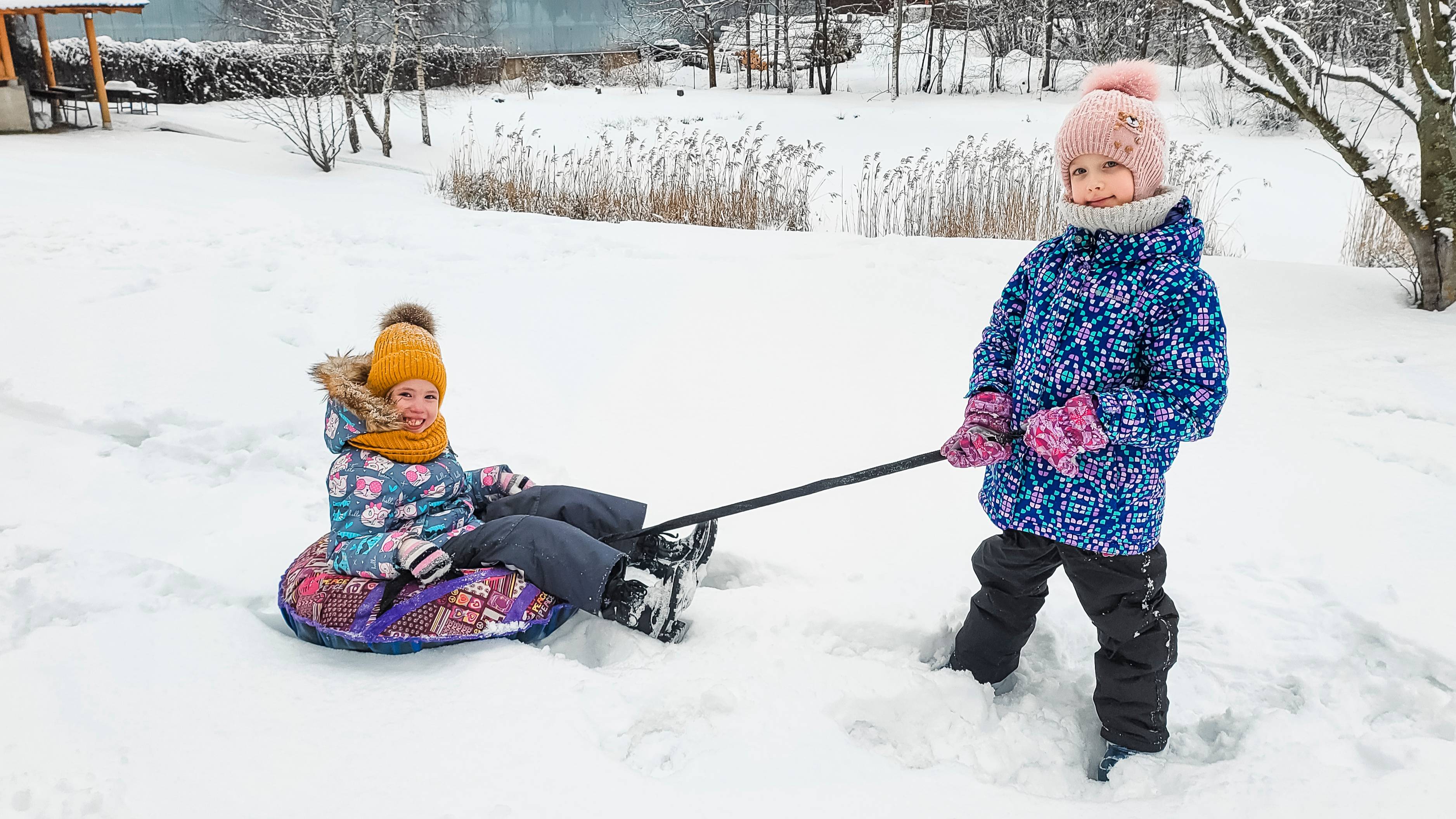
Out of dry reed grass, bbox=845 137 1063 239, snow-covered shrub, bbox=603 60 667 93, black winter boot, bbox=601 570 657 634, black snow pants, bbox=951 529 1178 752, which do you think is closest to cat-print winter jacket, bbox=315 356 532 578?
black winter boot, bbox=601 570 657 634

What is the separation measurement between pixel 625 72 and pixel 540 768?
855 inches

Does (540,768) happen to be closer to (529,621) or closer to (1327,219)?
(529,621)

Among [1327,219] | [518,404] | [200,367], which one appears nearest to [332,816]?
Result: [518,404]

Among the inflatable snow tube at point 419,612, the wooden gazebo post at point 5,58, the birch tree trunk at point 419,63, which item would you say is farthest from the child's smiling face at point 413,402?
the wooden gazebo post at point 5,58

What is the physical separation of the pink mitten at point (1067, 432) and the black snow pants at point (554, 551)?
108 cm

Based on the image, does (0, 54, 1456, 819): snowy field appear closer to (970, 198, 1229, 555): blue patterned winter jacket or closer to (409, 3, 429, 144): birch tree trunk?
(970, 198, 1229, 555): blue patterned winter jacket

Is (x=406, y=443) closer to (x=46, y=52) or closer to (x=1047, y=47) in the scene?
(x=46, y=52)

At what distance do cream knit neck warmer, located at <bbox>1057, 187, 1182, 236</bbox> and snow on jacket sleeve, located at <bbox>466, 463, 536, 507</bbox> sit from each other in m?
1.71

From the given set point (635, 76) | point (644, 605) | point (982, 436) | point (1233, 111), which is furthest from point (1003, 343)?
point (635, 76)

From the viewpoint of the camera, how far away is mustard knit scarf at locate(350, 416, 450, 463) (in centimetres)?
224

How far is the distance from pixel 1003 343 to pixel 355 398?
5.29 ft

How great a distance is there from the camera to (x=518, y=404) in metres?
3.85

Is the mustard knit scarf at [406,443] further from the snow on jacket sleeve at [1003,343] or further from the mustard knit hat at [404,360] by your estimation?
the snow on jacket sleeve at [1003,343]

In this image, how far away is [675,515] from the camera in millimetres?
3061
